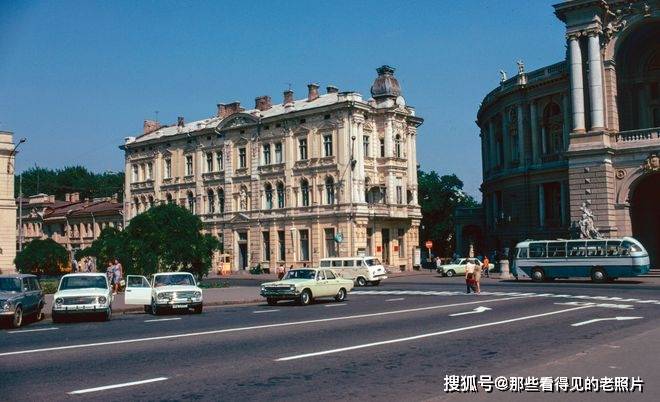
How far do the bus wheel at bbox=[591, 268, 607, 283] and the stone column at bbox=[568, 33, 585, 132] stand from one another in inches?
487

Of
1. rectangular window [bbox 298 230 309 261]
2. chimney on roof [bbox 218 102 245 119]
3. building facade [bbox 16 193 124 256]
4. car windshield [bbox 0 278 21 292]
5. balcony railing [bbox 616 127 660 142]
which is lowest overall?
car windshield [bbox 0 278 21 292]

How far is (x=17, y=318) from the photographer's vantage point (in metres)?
20.2

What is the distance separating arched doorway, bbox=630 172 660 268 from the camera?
158 ft

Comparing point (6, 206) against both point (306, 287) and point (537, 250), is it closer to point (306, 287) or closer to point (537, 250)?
point (306, 287)

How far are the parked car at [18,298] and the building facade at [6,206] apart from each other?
42329 mm

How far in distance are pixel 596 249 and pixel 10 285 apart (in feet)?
101

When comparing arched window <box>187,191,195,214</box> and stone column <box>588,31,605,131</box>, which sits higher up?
stone column <box>588,31,605,131</box>

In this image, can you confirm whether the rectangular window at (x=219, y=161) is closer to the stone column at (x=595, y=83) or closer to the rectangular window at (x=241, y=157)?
the rectangular window at (x=241, y=157)

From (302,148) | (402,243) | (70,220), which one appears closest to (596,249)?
(402,243)

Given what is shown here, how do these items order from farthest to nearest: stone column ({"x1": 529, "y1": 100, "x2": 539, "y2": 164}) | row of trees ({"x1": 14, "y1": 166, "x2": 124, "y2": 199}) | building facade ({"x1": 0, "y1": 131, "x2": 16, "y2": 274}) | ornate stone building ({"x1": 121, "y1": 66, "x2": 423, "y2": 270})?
row of trees ({"x1": 14, "y1": 166, "x2": 124, "y2": 199})
building facade ({"x1": 0, "y1": 131, "x2": 16, "y2": 274})
ornate stone building ({"x1": 121, "y1": 66, "x2": 423, "y2": 270})
stone column ({"x1": 529, "y1": 100, "x2": 539, "y2": 164})

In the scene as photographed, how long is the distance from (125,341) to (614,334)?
11.0m

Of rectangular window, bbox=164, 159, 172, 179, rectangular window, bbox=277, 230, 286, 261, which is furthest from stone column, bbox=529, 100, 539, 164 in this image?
rectangular window, bbox=164, 159, 172, 179

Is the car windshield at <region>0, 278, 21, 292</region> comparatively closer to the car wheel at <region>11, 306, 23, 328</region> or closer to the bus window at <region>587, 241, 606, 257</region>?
the car wheel at <region>11, 306, 23, 328</region>

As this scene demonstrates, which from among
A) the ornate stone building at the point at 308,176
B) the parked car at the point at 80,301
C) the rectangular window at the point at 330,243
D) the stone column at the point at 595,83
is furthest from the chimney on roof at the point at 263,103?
the parked car at the point at 80,301
